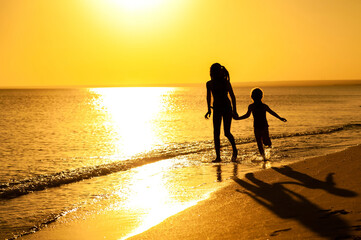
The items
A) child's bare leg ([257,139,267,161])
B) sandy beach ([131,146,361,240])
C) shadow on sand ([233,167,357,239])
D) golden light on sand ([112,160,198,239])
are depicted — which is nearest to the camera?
shadow on sand ([233,167,357,239])

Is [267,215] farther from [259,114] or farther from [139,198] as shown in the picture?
[259,114]

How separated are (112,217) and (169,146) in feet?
30.8

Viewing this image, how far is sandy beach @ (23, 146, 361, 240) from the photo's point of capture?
12.7ft

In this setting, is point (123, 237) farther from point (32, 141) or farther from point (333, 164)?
point (32, 141)

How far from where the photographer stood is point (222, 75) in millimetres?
9047

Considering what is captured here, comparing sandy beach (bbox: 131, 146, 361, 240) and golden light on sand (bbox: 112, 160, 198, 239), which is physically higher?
sandy beach (bbox: 131, 146, 361, 240)

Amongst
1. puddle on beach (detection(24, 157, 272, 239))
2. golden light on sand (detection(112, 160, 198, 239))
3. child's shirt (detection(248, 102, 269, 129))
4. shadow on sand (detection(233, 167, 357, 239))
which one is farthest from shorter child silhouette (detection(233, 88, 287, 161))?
golden light on sand (detection(112, 160, 198, 239))

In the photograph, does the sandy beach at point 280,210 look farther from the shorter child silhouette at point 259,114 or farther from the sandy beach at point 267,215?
the shorter child silhouette at point 259,114

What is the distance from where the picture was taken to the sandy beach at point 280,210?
3840 millimetres

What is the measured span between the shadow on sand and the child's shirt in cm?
208

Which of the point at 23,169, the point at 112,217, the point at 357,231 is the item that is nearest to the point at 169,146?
the point at 23,169

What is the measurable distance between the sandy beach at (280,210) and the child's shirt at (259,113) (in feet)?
8.18

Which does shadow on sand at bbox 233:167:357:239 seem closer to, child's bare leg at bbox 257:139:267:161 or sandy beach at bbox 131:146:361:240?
sandy beach at bbox 131:146:361:240

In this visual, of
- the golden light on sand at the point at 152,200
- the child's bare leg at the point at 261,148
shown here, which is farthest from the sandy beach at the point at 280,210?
the child's bare leg at the point at 261,148
